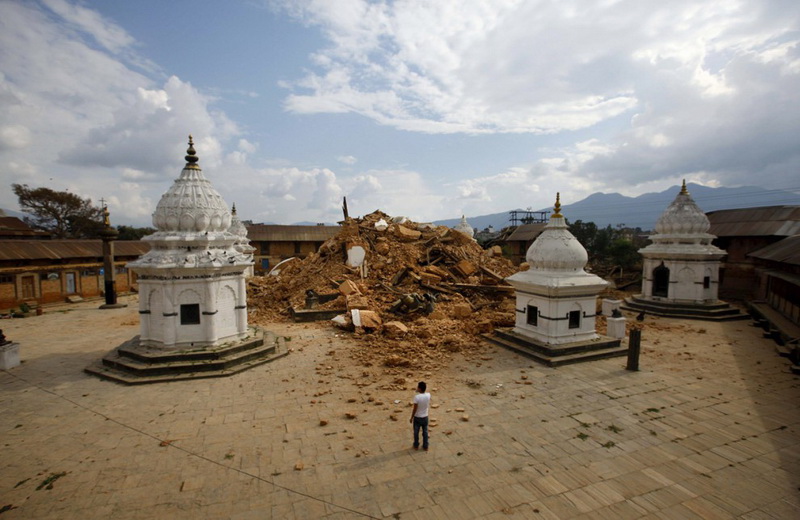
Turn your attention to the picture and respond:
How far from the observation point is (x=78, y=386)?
33.3 ft

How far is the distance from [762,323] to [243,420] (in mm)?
20539

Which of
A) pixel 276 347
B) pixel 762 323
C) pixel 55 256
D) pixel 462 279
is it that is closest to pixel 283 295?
pixel 276 347

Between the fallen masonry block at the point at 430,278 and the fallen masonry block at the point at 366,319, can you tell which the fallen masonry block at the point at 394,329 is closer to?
the fallen masonry block at the point at 366,319

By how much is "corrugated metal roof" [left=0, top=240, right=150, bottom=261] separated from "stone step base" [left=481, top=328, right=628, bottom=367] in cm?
2655

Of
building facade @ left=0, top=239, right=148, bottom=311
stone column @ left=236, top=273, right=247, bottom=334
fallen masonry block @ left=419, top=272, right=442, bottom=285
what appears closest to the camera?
stone column @ left=236, top=273, right=247, bottom=334

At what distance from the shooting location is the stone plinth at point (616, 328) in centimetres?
1307

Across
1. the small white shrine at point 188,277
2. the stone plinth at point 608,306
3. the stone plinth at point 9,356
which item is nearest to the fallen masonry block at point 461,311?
the stone plinth at point 608,306

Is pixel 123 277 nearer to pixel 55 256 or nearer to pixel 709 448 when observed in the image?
pixel 55 256

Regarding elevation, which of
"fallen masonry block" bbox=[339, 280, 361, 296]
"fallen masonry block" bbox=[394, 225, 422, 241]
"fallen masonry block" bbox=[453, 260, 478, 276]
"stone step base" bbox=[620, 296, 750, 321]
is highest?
"fallen masonry block" bbox=[394, 225, 422, 241]

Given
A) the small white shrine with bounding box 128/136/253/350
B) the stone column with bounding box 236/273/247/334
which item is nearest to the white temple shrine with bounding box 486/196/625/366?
the stone column with bounding box 236/273/247/334

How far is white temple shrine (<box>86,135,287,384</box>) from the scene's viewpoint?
1105 cm

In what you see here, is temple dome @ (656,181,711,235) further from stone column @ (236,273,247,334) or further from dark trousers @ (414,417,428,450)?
stone column @ (236,273,247,334)

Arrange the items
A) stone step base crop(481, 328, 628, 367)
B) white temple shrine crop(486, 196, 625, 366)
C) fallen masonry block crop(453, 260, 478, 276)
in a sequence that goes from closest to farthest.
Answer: stone step base crop(481, 328, 628, 367) → white temple shrine crop(486, 196, 625, 366) → fallen masonry block crop(453, 260, 478, 276)

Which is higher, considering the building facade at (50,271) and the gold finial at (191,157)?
the gold finial at (191,157)
